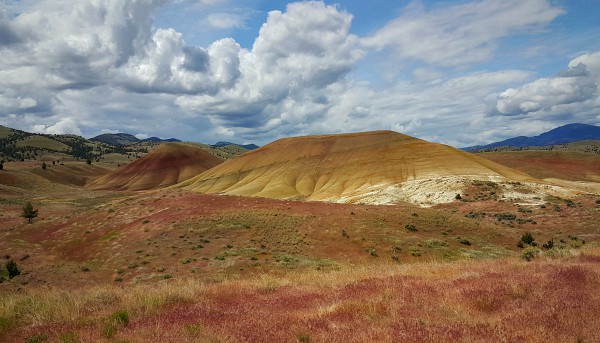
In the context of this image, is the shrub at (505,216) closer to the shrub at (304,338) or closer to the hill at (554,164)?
the shrub at (304,338)

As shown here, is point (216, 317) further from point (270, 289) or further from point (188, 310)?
point (270, 289)

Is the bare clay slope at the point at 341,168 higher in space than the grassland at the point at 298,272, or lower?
higher

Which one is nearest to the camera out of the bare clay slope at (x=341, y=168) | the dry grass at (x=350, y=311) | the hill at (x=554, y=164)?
the dry grass at (x=350, y=311)

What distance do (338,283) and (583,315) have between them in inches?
280

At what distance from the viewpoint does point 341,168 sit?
11500 cm

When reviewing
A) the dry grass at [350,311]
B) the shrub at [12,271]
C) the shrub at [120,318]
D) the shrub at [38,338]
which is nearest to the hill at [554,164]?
the dry grass at [350,311]

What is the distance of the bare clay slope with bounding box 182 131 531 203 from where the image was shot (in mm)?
91625

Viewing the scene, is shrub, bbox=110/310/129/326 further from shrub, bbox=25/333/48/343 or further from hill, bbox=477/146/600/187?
hill, bbox=477/146/600/187

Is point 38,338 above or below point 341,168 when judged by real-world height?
below

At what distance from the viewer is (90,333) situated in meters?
8.16

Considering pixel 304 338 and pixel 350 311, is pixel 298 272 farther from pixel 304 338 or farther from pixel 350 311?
pixel 304 338

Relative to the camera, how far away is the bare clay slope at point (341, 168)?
91.6 m

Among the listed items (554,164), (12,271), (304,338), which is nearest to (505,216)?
(304,338)

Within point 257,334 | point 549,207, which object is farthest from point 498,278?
point 549,207
